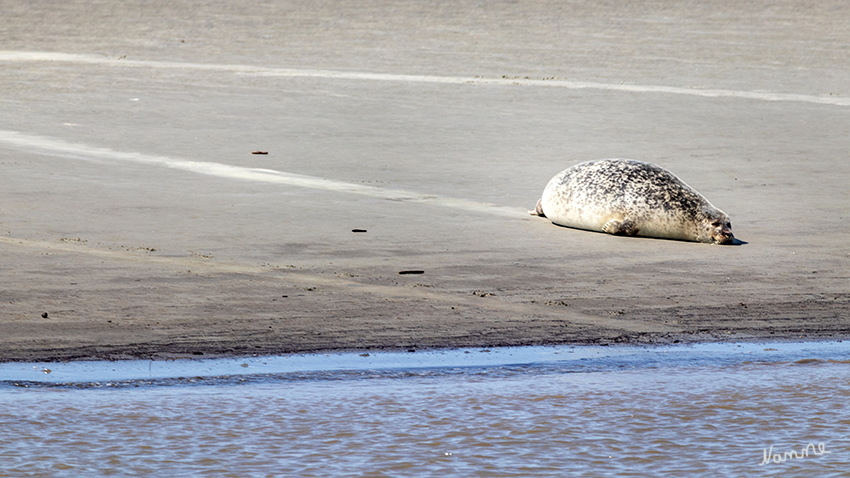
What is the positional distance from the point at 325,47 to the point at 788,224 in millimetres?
17312

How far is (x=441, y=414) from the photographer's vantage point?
18.2ft

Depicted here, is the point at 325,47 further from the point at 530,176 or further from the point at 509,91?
the point at 530,176

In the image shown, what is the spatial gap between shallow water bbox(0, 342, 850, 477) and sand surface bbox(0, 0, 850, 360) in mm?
439

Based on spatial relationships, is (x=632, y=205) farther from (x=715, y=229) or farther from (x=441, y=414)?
(x=441, y=414)

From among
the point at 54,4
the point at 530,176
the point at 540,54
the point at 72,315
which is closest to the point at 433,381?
the point at 72,315

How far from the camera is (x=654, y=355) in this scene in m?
6.77

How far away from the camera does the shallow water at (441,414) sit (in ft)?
15.9

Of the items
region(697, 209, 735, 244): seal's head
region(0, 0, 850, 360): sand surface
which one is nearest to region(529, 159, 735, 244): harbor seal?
region(697, 209, 735, 244): seal's head

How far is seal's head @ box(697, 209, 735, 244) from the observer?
403 inches

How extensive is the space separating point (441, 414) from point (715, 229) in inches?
210
